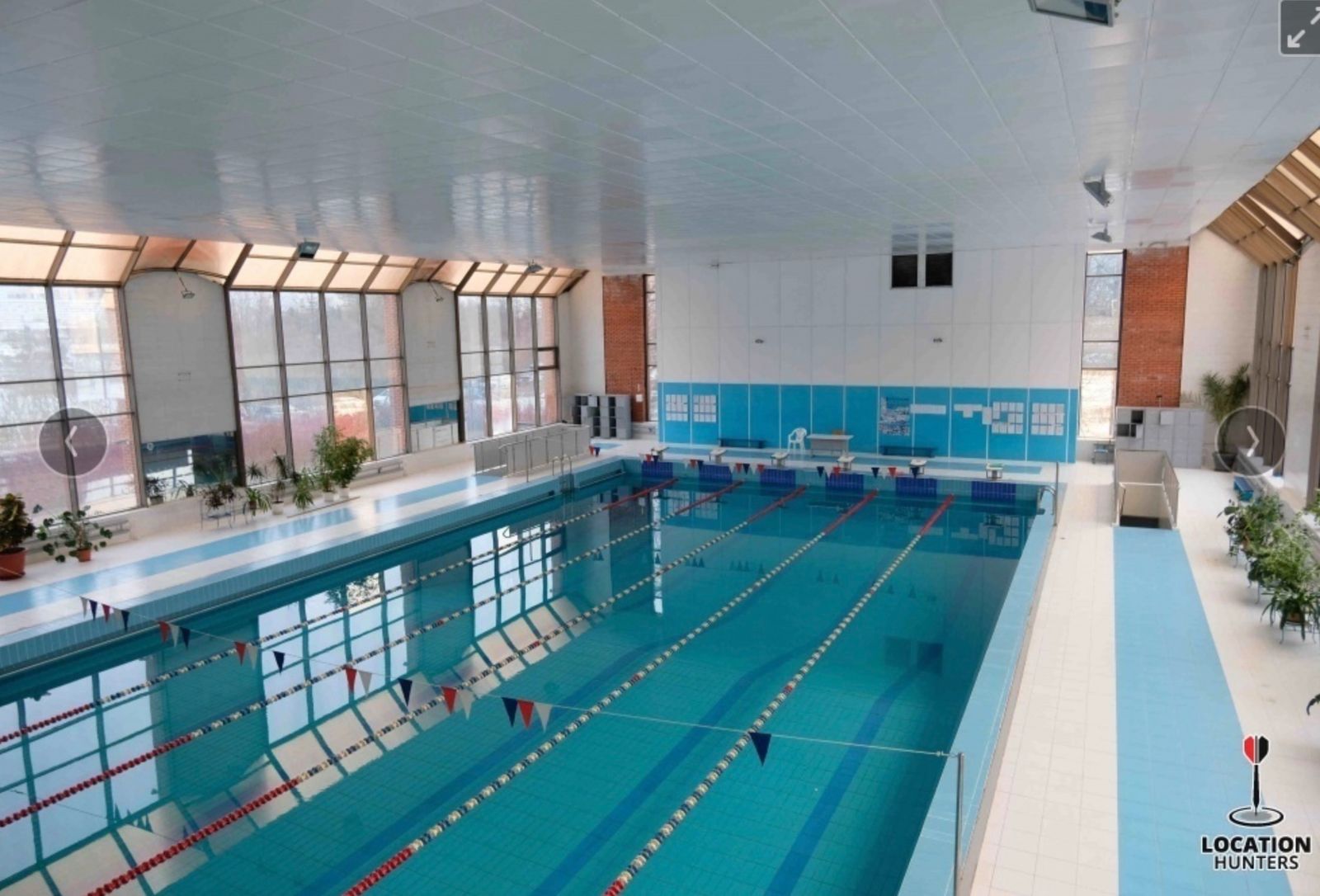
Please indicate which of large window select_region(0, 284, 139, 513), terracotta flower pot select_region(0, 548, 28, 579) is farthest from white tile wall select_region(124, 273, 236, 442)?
terracotta flower pot select_region(0, 548, 28, 579)

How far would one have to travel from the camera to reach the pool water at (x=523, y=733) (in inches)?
207

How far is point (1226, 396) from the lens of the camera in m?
16.1

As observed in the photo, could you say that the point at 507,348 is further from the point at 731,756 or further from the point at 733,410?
the point at 731,756

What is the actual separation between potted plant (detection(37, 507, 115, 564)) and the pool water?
2.87 meters

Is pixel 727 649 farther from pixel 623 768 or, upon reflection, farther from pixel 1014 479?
pixel 1014 479

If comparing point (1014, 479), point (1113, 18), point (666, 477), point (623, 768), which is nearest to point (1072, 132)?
point (1113, 18)

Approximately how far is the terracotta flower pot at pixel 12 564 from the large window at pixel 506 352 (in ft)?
31.7

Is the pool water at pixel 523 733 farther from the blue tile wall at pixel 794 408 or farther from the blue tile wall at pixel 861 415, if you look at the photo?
the blue tile wall at pixel 794 408

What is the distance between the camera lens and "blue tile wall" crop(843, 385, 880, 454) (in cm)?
1806

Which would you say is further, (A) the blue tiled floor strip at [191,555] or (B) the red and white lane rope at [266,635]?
(A) the blue tiled floor strip at [191,555]

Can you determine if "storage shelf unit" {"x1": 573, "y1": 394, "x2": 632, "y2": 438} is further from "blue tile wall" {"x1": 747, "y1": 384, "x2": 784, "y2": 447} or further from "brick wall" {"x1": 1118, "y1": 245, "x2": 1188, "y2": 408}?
"brick wall" {"x1": 1118, "y1": 245, "x2": 1188, "y2": 408}

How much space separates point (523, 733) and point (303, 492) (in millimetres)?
8753

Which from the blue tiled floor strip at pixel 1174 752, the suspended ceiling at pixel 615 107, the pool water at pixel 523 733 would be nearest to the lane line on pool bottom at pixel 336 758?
the pool water at pixel 523 733

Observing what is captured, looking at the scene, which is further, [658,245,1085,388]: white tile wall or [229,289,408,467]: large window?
[658,245,1085,388]: white tile wall
